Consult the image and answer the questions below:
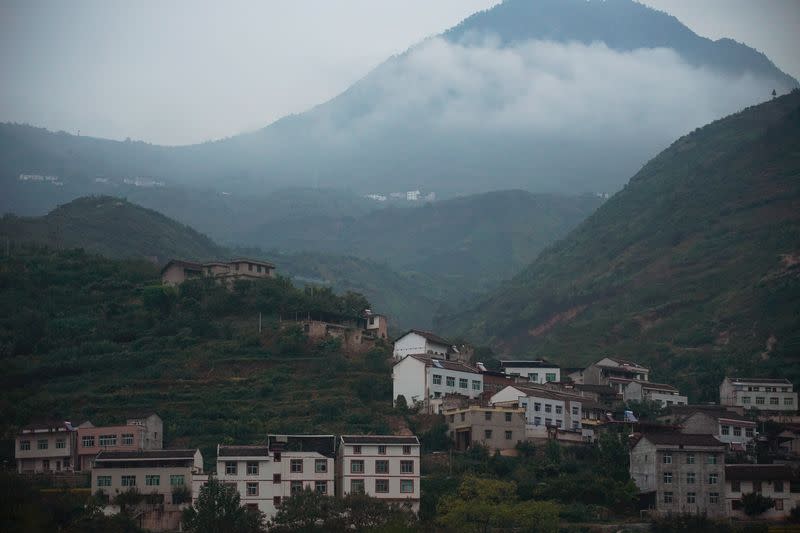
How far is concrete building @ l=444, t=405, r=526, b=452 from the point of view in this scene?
55.4m

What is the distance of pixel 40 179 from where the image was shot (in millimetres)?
189875

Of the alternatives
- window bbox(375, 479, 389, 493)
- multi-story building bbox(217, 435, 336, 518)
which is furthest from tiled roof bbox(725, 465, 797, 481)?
multi-story building bbox(217, 435, 336, 518)

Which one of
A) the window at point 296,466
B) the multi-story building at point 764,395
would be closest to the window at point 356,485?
the window at point 296,466

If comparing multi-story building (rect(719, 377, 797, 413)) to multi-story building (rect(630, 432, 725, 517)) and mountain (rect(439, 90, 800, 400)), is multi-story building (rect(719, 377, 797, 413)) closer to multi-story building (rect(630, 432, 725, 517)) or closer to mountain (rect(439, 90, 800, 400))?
mountain (rect(439, 90, 800, 400))

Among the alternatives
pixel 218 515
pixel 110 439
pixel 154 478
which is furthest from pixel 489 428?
pixel 110 439

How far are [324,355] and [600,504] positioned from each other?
66.6 feet

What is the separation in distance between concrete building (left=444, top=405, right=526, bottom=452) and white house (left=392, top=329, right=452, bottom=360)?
9224mm

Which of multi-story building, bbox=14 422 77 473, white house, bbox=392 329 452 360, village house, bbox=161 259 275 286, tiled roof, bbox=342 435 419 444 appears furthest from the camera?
village house, bbox=161 259 275 286

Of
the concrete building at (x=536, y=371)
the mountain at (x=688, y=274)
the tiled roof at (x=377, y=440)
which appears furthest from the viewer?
the mountain at (x=688, y=274)

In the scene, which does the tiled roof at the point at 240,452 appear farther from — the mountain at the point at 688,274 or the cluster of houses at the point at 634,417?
the mountain at the point at 688,274

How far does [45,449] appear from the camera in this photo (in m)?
54.3

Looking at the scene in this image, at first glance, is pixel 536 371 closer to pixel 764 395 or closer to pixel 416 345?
pixel 416 345

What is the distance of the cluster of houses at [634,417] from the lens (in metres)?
49.9

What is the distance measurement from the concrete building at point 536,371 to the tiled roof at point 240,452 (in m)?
22.0
